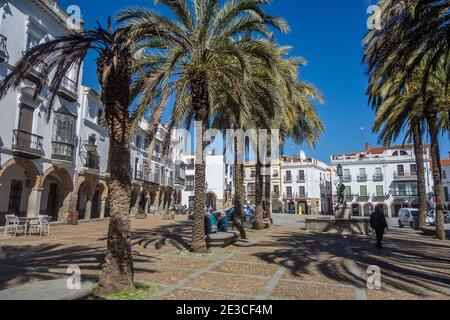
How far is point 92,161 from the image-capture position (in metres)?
26.6

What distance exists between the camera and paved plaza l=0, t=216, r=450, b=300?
6344mm

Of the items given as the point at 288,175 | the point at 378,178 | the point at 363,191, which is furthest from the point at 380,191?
the point at 288,175

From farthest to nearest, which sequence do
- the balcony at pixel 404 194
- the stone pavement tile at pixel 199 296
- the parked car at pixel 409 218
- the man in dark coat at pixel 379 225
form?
1. the balcony at pixel 404 194
2. the parked car at pixel 409 218
3. the man in dark coat at pixel 379 225
4. the stone pavement tile at pixel 199 296

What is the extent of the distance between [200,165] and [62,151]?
14408mm

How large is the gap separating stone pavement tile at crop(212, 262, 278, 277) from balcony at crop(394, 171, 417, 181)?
5232 centimetres

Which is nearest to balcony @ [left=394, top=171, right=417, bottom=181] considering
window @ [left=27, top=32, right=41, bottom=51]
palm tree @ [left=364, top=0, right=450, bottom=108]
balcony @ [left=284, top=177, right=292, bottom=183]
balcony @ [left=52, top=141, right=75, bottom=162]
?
balcony @ [left=284, top=177, right=292, bottom=183]

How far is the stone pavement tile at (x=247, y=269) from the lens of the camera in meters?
7.96

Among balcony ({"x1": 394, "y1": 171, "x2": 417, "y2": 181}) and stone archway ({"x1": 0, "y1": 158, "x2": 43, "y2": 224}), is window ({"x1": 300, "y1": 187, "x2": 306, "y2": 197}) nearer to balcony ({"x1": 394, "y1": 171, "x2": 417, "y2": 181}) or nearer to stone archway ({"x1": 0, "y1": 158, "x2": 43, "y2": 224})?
balcony ({"x1": 394, "y1": 171, "x2": 417, "y2": 181})

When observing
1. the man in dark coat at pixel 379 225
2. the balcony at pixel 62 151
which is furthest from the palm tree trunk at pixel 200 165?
the balcony at pixel 62 151

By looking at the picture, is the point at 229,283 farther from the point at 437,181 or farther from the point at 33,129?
the point at 33,129

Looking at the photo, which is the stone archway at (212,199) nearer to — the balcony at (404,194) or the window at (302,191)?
the window at (302,191)

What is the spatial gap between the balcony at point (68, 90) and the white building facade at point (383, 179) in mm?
43972
